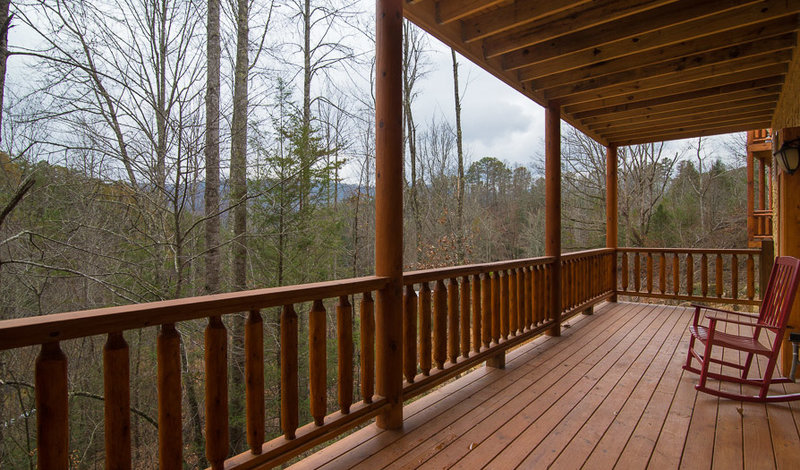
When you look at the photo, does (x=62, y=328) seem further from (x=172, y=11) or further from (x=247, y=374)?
(x=172, y=11)

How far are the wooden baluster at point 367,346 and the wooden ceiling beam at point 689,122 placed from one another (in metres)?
4.69

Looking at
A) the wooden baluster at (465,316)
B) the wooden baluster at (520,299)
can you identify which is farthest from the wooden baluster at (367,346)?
the wooden baluster at (520,299)

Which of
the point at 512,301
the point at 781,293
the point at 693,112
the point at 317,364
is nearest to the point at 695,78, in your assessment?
the point at 693,112

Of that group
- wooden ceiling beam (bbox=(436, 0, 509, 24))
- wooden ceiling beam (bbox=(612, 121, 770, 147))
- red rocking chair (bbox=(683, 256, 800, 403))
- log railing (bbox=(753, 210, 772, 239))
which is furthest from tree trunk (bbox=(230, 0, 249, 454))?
log railing (bbox=(753, 210, 772, 239))

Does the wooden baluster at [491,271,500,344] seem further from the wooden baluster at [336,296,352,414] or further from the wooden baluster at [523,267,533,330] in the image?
the wooden baluster at [336,296,352,414]

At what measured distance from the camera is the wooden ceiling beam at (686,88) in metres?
3.42

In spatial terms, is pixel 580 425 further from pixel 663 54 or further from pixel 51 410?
pixel 663 54

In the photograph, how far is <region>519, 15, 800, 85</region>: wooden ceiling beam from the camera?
109 inches

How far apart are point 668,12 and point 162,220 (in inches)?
218

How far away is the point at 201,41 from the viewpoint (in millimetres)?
5184

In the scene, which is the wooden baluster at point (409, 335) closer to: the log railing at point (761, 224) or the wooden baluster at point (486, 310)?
the wooden baluster at point (486, 310)

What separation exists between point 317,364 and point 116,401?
84 centimetres

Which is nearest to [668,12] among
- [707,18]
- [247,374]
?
[707,18]

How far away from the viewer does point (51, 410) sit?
111 cm
